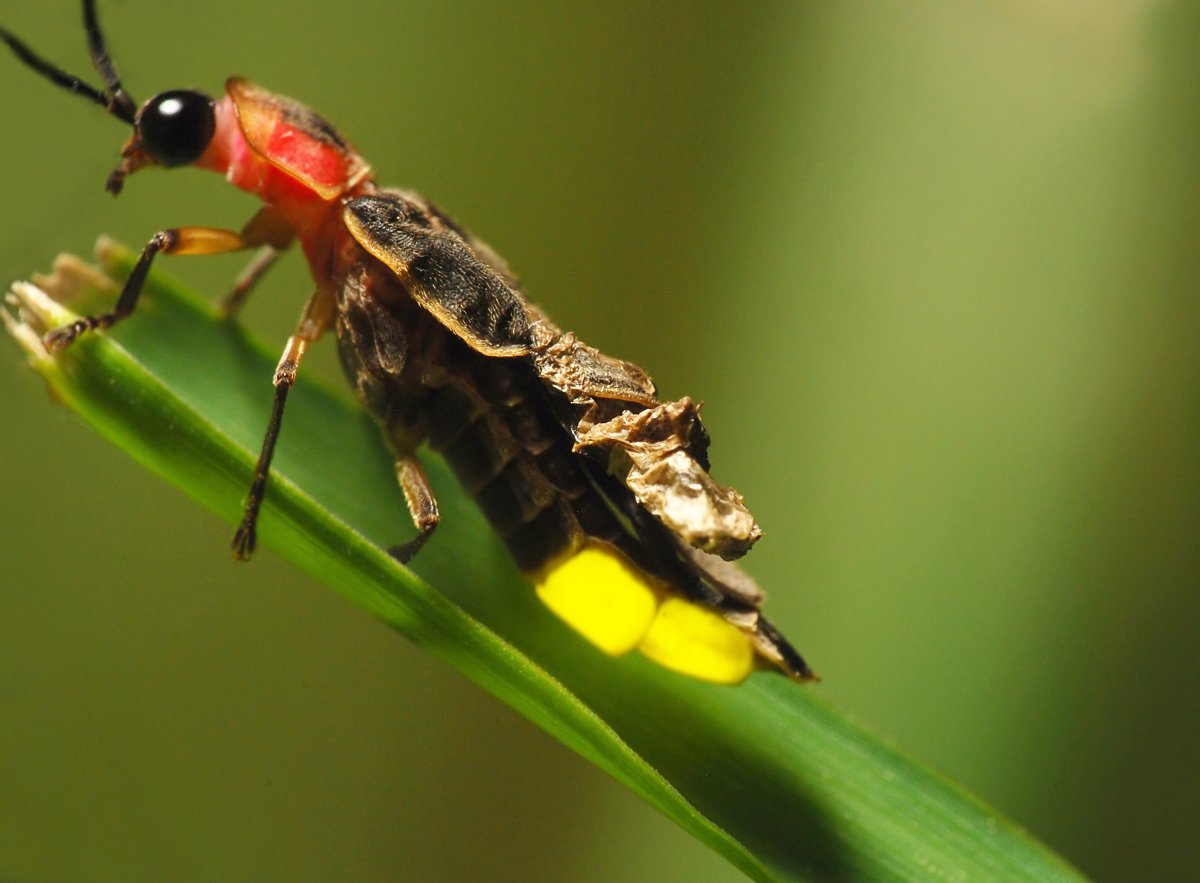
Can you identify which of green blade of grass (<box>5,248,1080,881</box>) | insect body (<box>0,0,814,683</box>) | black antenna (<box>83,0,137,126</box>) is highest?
black antenna (<box>83,0,137,126</box>)

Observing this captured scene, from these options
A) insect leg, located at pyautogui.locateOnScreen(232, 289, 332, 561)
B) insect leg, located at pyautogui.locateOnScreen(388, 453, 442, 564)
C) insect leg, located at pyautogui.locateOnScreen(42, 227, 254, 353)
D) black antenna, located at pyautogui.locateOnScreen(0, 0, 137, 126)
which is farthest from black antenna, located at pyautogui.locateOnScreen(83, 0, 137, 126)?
insect leg, located at pyautogui.locateOnScreen(388, 453, 442, 564)

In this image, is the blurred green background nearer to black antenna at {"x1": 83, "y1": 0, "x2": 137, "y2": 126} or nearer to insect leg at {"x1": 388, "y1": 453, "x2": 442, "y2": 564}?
black antenna at {"x1": 83, "y1": 0, "x2": 137, "y2": 126}

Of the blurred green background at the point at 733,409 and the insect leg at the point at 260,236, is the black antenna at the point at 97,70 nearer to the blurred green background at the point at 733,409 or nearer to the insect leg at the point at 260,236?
the blurred green background at the point at 733,409

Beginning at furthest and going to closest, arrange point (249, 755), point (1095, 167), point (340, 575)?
point (1095, 167), point (249, 755), point (340, 575)

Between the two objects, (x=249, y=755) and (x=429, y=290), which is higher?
(x=429, y=290)

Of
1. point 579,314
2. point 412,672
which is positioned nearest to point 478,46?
point 579,314

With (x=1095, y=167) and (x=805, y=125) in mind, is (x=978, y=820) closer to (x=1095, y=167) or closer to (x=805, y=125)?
(x=1095, y=167)
